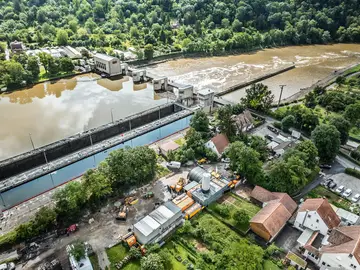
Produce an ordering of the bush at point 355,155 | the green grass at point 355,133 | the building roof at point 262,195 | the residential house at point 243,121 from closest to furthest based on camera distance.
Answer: the building roof at point 262,195
the bush at point 355,155
the residential house at point 243,121
the green grass at point 355,133

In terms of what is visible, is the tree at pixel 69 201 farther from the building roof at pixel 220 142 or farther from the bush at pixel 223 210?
the building roof at pixel 220 142

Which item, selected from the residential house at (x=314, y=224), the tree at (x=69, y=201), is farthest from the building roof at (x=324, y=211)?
the tree at (x=69, y=201)

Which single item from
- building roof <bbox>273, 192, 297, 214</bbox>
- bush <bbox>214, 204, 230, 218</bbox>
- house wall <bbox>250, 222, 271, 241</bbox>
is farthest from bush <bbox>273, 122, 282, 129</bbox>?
house wall <bbox>250, 222, 271, 241</bbox>

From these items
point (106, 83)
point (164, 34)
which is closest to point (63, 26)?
point (164, 34)

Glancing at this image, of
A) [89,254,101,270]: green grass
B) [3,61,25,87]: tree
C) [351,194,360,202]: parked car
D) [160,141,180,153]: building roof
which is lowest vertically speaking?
[89,254,101,270]: green grass

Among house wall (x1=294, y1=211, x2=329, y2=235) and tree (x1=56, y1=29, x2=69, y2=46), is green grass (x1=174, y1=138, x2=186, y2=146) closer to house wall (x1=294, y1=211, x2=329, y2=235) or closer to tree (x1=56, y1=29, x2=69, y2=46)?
house wall (x1=294, y1=211, x2=329, y2=235)

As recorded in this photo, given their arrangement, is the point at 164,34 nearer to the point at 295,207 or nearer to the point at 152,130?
the point at 152,130
